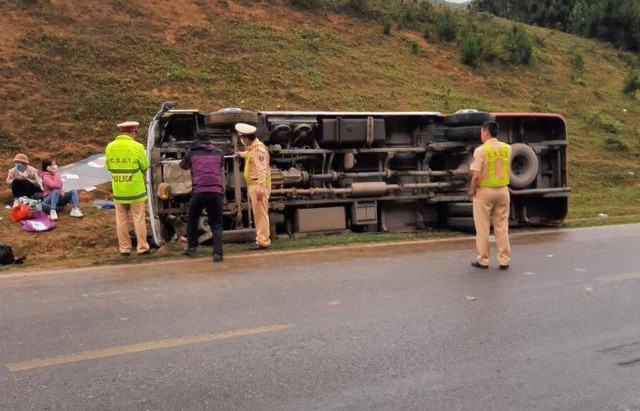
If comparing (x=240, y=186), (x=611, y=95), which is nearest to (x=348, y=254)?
(x=240, y=186)

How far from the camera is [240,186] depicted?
1009 cm

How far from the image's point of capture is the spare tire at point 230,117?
32.5 feet

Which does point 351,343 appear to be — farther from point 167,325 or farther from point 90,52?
point 90,52

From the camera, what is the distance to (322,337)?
5.10 metres

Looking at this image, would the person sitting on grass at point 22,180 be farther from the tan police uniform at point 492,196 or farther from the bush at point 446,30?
the bush at point 446,30

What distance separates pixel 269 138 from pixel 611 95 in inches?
949

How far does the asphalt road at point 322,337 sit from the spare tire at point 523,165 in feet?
13.1

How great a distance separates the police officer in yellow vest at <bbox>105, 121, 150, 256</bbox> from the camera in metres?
8.95

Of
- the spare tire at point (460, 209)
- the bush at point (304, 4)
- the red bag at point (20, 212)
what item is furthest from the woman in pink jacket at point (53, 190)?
the bush at point (304, 4)

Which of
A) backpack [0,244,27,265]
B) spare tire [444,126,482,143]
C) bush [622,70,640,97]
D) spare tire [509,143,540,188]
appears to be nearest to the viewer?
backpack [0,244,27,265]

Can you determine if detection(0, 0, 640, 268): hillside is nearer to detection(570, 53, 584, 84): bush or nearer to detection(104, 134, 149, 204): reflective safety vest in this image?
detection(570, 53, 584, 84): bush

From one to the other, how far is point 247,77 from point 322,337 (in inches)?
622

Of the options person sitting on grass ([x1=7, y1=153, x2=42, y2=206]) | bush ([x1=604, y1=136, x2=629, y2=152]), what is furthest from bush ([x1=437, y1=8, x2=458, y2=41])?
person sitting on grass ([x1=7, y1=153, x2=42, y2=206])

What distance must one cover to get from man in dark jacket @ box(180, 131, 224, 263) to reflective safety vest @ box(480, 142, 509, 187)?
357cm
